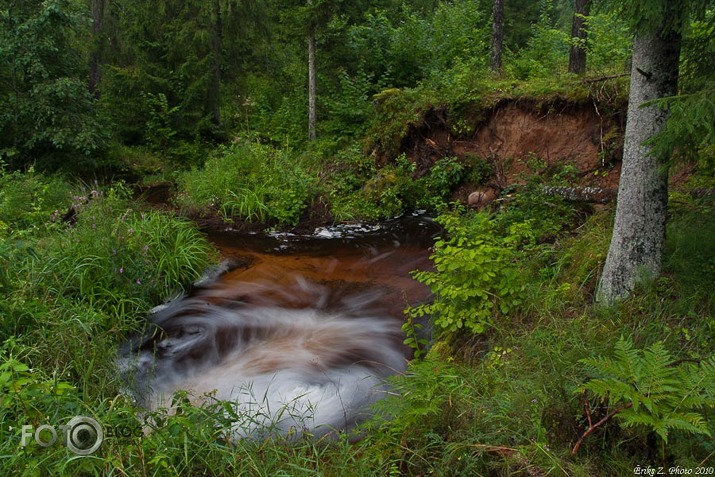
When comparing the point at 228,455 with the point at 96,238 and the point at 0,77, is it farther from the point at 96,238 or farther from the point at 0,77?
the point at 0,77

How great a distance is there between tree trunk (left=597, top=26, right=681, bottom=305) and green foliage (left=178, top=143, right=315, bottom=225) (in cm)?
698

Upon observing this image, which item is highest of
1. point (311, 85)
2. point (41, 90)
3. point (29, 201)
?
point (311, 85)

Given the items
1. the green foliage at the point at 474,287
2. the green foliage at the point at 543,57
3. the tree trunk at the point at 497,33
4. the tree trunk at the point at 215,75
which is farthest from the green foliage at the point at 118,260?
the tree trunk at the point at 497,33

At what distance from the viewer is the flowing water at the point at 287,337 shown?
186 inches

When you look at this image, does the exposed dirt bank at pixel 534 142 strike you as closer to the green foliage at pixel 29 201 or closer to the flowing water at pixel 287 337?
the flowing water at pixel 287 337

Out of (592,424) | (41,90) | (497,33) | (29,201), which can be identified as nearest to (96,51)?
(41,90)

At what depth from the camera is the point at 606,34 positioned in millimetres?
10766

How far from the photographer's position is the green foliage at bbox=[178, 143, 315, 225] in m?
10.3

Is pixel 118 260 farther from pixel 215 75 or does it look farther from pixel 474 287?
pixel 215 75

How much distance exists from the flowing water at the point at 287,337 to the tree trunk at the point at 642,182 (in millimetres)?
2383

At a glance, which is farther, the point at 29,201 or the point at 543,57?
the point at 543,57

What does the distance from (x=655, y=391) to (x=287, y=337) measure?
4272mm

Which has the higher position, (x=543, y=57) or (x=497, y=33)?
(x=497, y=33)

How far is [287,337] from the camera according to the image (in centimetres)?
605
